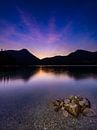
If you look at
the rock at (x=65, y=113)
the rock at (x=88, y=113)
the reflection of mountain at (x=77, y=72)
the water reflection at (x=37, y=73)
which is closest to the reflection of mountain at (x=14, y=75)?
the water reflection at (x=37, y=73)

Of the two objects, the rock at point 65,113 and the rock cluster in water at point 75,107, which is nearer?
the rock at point 65,113

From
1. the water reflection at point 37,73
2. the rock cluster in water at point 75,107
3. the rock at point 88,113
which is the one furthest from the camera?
the water reflection at point 37,73

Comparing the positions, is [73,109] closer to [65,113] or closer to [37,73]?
[65,113]

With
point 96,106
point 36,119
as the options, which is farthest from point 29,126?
point 96,106

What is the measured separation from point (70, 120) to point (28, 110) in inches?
182

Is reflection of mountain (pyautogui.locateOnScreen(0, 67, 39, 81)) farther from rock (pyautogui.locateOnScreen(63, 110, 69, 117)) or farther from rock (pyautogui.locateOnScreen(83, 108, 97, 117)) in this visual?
rock (pyautogui.locateOnScreen(83, 108, 97, 117))

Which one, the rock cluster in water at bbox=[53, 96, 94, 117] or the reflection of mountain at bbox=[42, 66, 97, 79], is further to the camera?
the reflection of mountain at bbox=[42, 66, 97, 79]

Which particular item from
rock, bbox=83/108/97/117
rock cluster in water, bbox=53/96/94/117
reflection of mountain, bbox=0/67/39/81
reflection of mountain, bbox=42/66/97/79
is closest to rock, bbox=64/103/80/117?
rock cluster in water, bbox=53/96/94/117

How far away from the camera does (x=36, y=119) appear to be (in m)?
13.6

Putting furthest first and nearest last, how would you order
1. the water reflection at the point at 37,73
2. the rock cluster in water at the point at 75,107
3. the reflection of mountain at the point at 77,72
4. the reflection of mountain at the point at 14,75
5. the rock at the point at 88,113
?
1. the reflection of mountain at the point at 77,72
2. the water reflection at the point at 37,73
3. the reflection of mountain at the point at 14,75
4. the rock cluster in water at the point at 75,107
5. the rock at the point at 88,113

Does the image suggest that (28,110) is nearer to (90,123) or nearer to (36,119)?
(36,119)

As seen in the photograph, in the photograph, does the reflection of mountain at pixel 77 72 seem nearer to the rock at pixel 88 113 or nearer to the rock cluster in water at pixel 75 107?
the rock cluster in water at pixel 75 107

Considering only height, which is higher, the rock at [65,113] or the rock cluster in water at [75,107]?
the rock cluster in water at [75,107]

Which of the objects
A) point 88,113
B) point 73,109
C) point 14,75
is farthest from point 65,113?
point 14,75
